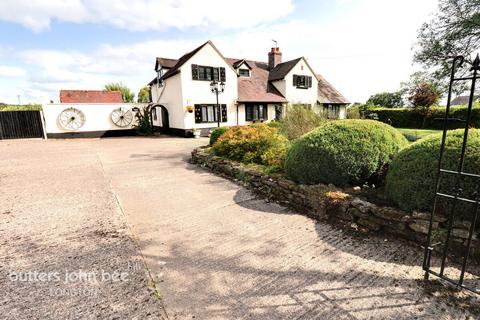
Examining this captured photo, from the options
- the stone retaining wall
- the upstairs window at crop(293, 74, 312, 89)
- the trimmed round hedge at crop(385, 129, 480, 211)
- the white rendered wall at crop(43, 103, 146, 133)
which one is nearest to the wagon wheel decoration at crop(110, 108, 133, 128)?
the white rendered wall at crop(43, 103, 146, 133)

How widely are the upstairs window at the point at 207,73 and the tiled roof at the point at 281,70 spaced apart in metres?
6.19

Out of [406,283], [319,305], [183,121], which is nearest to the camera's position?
[319,305]

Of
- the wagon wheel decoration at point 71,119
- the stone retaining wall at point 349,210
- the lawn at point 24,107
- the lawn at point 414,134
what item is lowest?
the stone retaining wall at point 349,210

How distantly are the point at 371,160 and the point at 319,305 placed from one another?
9.91ft

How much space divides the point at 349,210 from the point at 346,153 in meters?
1.11

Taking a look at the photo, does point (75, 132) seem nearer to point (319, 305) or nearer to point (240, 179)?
point (240, 179)

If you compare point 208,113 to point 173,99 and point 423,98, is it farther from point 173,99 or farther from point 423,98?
point 423,98

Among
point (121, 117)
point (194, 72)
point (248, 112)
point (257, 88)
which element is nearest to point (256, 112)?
point (248, 112)

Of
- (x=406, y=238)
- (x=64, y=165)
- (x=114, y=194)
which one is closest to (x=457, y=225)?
(x=406, y=238)

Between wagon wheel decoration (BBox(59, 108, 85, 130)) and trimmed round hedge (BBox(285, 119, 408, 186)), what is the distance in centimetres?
1955

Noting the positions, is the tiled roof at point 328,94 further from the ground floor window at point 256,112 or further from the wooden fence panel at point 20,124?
the wooden fence panel at point 20,124

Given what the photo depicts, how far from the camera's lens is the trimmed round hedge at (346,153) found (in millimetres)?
4555

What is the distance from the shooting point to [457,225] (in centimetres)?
301

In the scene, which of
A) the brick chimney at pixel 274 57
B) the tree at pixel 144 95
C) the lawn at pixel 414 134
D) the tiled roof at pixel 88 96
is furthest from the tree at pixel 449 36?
the tree at pixel 144 95
